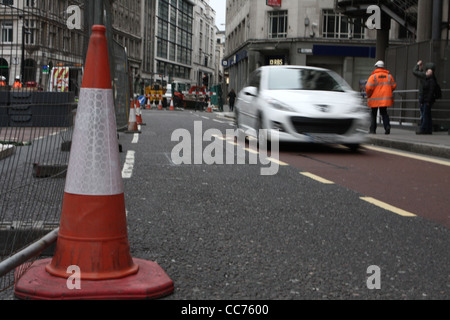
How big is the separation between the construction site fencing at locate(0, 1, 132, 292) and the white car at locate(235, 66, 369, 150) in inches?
232

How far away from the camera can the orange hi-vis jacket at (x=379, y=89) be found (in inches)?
594

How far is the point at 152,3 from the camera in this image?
94.8 meters

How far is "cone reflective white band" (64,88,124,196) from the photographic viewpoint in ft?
10.4

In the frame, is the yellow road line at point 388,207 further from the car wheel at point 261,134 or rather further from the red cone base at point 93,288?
the car wheel at point 261,134

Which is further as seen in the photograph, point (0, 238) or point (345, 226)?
point (345, 226)

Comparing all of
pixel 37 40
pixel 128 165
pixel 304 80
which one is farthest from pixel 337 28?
pixel 37 40

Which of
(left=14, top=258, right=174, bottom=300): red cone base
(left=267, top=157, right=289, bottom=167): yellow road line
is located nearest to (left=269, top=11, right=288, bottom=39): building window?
(left=267, top=157, right=289, bottom=167): yellow road line

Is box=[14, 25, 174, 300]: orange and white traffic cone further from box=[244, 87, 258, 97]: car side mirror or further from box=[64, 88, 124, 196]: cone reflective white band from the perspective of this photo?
box=[244, 87, 258, 97]: car side mirror

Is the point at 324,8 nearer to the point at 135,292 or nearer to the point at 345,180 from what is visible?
the point at 345,180

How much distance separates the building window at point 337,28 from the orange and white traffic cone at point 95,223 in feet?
136

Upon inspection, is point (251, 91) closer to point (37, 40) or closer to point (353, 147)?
point (353, 147)

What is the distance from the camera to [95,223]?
3.11 meters
